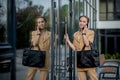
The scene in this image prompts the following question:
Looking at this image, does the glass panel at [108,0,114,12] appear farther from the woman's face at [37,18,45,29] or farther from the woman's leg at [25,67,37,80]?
the woman's leg at [25,67,37,80]

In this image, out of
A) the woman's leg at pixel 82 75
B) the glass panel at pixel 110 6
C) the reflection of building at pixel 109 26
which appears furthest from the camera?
the glass panel at pixel 110 6

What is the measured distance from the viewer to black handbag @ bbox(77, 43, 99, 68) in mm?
7328

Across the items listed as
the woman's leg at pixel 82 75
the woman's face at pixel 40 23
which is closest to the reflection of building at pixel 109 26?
the woman's leg at pixel 82 75

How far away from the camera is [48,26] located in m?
7.19

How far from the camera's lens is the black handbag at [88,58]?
733 centimetres

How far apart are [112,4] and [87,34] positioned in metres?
41.9

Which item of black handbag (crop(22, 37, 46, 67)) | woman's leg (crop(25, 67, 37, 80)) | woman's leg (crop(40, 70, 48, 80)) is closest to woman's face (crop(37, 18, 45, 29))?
black handbag (crop(22, 37, 46, 67))

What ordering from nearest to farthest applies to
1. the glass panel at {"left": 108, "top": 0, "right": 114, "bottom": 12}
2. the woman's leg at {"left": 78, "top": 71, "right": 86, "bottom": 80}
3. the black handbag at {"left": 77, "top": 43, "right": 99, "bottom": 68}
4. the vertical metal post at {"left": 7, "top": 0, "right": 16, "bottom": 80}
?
the vertical metal post at {"left": 7, "top": 0, "right": 16, "bottom": 80}
the black handbag at {"left": 77, "top": 43, "right": 99, "bottom": 68}
the woman's leg at {"left": 78, "top": 71, "right": 86, "bottom": 80}
the glass panel at {"left": 108, "top": 0, "right": 114, "bottom": 12}

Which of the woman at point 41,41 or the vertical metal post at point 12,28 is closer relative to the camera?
the vertical metal post at point 12,28

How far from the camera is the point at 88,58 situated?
24.1ft

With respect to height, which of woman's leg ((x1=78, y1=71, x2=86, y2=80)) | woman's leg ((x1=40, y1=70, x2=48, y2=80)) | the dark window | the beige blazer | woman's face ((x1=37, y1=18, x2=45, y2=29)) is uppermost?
the dark window

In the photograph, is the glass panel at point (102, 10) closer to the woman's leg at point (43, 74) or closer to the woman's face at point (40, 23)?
the woman's leg at point (43, 74)

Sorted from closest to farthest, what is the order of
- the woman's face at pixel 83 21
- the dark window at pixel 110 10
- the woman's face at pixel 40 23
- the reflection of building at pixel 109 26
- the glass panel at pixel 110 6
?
the woman's face at pixel 40 23 < the woman's face at pixel 83 21 < the reflection of building at pixel 109 26 < the dark window at pixel 110 10 < the glass panel at pixel 110 6

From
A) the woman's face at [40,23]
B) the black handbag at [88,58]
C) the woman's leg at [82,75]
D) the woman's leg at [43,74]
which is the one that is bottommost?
the woman's leg at [82,75]
